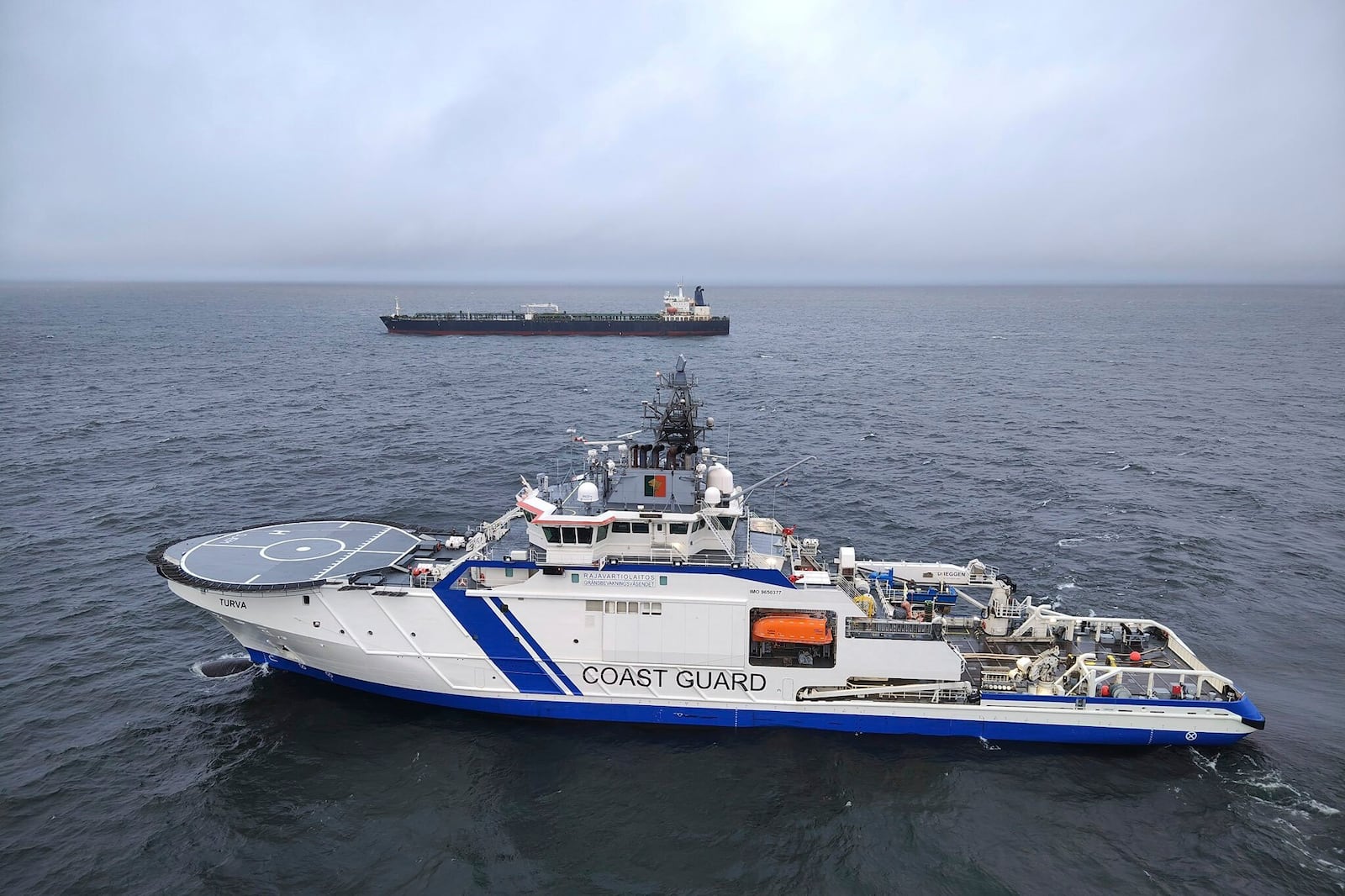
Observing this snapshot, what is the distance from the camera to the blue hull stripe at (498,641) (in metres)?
21.9

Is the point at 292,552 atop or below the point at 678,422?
below

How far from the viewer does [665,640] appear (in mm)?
22031

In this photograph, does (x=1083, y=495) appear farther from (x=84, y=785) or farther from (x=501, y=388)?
(x=501, y=388)

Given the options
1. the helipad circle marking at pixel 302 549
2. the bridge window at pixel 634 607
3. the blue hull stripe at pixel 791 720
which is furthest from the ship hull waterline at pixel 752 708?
the helipad circle marking at pixel 302 549

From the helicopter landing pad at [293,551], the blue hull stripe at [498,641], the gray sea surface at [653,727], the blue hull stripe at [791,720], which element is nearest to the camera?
the gray sea surface at [653,727]

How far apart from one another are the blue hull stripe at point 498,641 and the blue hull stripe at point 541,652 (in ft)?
0.59

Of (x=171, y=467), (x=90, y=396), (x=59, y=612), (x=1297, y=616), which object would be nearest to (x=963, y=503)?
(x=1297, y=616)

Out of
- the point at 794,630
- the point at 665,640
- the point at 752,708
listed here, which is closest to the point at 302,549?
the point at 665,640

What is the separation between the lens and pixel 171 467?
46.9 meters

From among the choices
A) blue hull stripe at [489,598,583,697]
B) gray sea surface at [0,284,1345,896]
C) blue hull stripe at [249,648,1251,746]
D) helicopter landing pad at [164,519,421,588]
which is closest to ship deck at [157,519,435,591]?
helicopter landing pad at [164,519,421,588]

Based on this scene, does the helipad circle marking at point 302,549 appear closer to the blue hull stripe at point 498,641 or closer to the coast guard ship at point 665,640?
the coast guard ship at point 665,640

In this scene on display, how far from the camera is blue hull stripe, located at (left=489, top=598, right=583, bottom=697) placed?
21969 mm

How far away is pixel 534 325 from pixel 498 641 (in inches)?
4676

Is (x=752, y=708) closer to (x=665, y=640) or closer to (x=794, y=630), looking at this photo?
(x=794, y=630)
